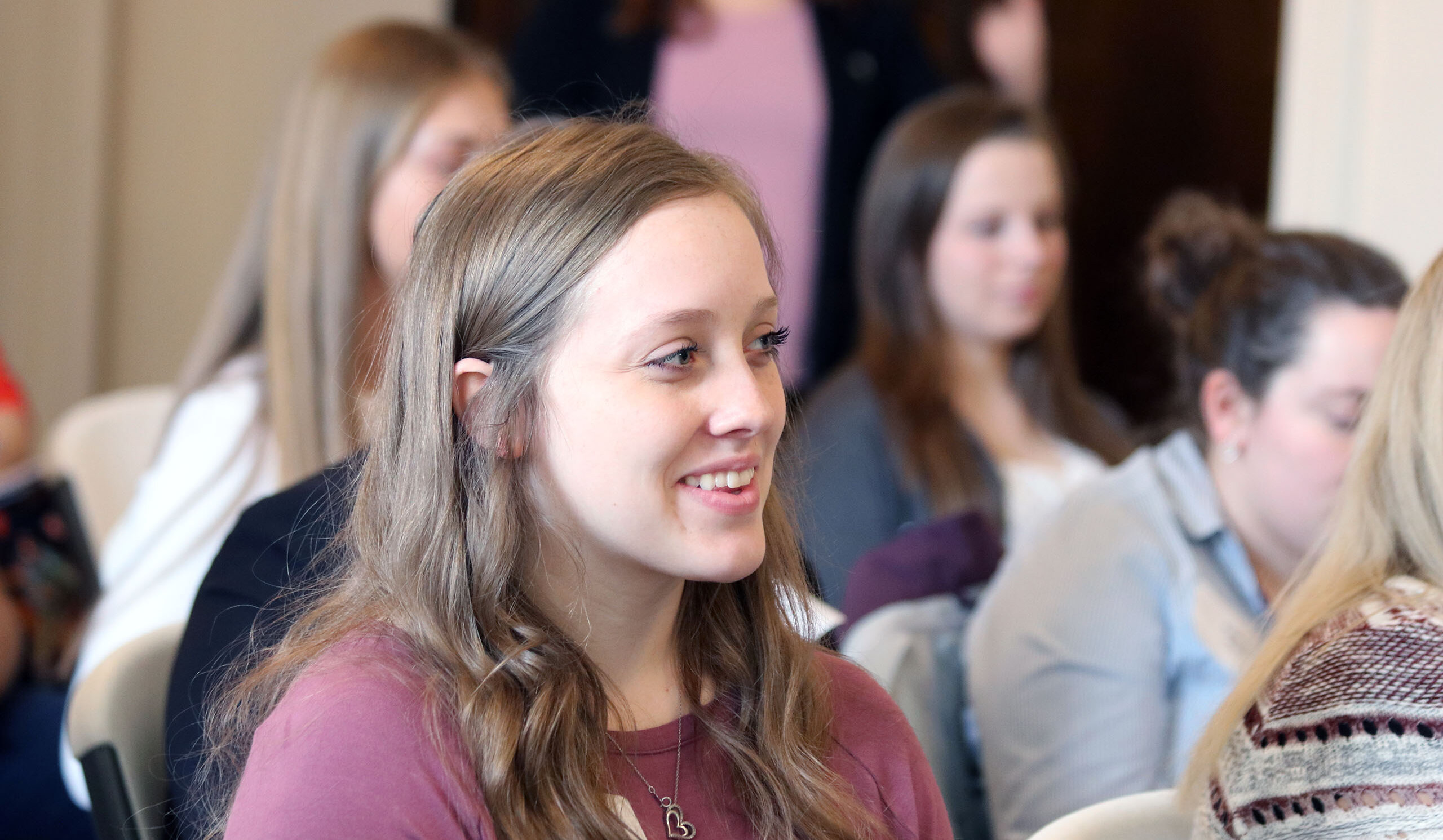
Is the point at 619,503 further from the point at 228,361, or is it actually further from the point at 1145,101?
the point at 1145,101


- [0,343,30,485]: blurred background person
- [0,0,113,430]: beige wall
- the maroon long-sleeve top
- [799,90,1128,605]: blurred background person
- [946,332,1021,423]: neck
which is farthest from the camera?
[0,0,113,430]: beige wall

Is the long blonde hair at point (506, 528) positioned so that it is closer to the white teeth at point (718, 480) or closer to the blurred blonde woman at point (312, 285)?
the white teeth at point (718, 480)

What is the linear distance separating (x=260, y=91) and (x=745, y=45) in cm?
121

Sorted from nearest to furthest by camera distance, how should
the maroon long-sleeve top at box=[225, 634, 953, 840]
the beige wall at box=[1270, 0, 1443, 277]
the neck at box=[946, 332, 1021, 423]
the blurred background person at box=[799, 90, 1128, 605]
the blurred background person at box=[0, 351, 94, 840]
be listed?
the maroon long-sleeve top at box=[225, 634, 953, 840]
the blurred background person at box=[0, 351, 94, 840]
the beige wall at box=[1270, 0, 1443, 277]
the blurred background person at box=[799, 90, 1128, 605]
the neck at box=[946, 332, 1021, 423]

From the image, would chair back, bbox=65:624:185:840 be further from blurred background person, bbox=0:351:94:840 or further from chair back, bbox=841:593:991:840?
chair back, bbox=841:593:991:840

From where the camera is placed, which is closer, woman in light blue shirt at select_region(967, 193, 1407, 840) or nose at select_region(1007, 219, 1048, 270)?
woman in light blue shirt at select_region(967, 193, 1407, 840)

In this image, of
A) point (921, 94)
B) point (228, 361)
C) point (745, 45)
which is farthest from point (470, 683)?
point (921, 94)

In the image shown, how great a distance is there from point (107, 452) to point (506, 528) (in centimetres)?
150

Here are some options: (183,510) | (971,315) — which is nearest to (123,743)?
(183,510)

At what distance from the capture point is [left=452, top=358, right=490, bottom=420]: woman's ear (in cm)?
89

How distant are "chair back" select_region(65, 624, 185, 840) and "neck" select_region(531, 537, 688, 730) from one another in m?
0.41

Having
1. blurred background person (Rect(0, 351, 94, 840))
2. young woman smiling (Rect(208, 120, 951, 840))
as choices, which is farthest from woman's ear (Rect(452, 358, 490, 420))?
blurred background person (Rect(0, 351, 94, 840))

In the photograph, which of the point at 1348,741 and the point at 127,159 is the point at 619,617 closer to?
the point at 1348,741

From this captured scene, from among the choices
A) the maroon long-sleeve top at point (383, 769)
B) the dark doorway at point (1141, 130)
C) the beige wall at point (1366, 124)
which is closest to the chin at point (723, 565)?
the maroon long-sleeve top at point (383, 769)
